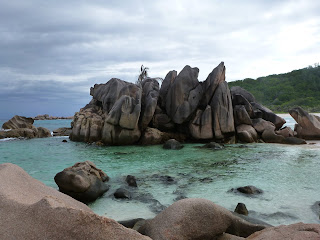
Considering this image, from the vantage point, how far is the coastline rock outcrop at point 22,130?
35969 millimetres

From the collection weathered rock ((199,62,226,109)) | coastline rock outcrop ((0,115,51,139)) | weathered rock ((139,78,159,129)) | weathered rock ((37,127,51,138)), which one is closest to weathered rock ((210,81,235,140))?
weathered rock ((199,62,226,109))

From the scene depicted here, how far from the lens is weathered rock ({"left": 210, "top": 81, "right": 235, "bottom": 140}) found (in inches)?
1010

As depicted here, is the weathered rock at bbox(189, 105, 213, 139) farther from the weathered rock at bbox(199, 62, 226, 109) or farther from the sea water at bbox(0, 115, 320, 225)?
the sea water at bbox(0, 115, 320, 225)

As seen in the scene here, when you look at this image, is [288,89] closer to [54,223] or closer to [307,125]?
[307,125]

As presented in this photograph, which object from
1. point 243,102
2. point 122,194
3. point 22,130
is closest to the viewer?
point 122,194

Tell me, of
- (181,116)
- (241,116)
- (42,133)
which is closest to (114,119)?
(181,116)

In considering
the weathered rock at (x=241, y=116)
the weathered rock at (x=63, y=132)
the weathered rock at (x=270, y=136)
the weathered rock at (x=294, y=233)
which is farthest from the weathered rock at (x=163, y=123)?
the weathered rock at (x=294, y=233)

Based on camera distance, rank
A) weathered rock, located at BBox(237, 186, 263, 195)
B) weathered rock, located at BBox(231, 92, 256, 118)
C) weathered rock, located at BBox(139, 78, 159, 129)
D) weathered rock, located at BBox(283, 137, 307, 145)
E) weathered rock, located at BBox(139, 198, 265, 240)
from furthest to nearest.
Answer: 1. weathered rock, located at BBox(231, 92, 256, 118)
2. weathered rock, located at BBox(139, 78, 159, 129)
3. weathered rock, located at BBox(283, 137, 307, 145)
4. weathered rock, located at BBox(237, 186, 263, 195)
5. weathered rock, located at BBox(139, 198, 265, 240)

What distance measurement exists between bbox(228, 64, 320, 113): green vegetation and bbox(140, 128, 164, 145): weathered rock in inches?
2232

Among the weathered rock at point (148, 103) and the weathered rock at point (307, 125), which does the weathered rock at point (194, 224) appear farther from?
the weathered rock at point (307, 125)

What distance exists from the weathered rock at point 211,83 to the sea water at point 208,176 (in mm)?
7587

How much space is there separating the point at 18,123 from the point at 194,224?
42661mm

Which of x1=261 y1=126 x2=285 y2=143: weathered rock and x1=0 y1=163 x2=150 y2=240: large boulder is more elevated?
x1=0 y1=163 x2=150 y2=240: large boulder

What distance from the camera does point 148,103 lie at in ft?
88.4
